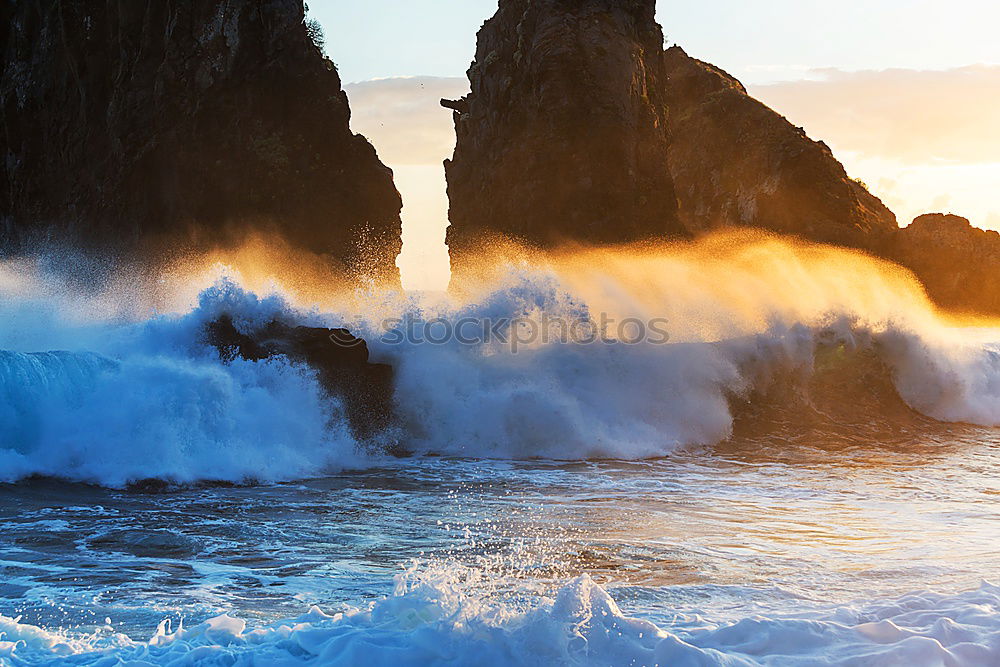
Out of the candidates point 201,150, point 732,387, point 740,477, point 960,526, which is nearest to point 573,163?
point 201,150

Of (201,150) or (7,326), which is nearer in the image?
(7,326)

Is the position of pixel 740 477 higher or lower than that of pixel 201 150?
lower

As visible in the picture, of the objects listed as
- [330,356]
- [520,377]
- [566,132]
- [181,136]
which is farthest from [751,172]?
[330,356]

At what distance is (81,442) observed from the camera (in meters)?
11.8

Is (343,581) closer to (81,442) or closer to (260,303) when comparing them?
(81,442)

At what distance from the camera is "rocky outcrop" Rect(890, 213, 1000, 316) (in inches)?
1597

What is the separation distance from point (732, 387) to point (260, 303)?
8.70m

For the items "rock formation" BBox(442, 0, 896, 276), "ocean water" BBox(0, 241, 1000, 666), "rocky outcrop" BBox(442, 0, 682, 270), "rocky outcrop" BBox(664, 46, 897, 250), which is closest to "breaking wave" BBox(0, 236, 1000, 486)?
"ocean water" BBox(0, 241, 1000, 666)

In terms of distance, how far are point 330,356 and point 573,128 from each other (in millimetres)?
18374

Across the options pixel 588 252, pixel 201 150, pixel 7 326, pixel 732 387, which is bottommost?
pixel 732 387

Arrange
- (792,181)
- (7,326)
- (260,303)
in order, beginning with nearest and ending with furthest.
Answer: (260,303) → (7,326) → (792,181)

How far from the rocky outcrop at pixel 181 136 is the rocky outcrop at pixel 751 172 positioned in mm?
14049

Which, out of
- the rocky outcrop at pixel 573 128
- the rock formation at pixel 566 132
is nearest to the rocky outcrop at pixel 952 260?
the rock formation at pixel 566 132

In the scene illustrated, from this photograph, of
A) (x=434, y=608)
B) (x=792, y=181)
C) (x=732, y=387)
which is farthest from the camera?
(x=792, y=181)
